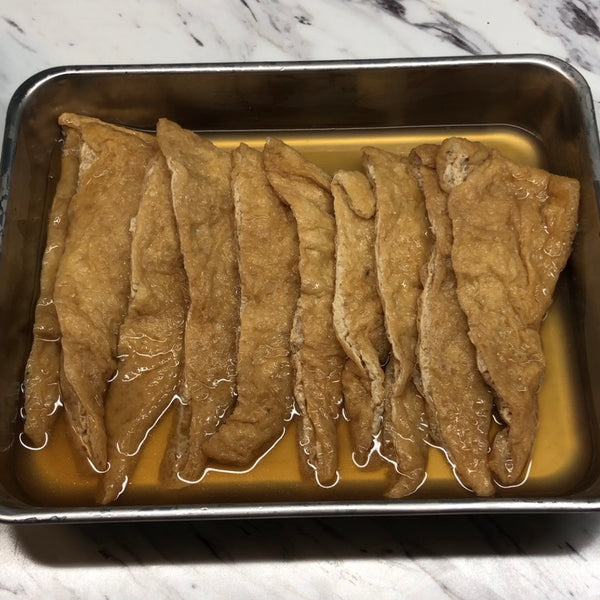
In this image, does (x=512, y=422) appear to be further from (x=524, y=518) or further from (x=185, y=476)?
(x=185, y=476)

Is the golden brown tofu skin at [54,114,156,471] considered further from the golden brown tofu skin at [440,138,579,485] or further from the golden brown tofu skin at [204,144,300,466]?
the golden brown tofu skin at [440,138,579,485]

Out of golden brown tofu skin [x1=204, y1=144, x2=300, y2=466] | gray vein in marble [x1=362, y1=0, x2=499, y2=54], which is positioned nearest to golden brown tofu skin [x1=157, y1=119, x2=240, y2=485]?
golden brown tofu skin [x1=204, y1=144, x2=300, y2=466]

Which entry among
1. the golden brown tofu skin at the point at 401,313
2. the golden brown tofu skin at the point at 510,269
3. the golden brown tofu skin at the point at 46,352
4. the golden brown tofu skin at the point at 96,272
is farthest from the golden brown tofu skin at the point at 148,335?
the golden brown tofu skin at the point at 510,269

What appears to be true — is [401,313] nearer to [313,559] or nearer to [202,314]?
[202,314]

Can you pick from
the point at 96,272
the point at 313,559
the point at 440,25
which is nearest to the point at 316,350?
the point at 313,559

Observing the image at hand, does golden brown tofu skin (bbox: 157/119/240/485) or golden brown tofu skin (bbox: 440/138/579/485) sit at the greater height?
golden brown tofu skin (bbox: 440/138/579/485)

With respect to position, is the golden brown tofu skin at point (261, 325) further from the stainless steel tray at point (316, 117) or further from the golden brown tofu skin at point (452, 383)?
the golden brown tofu skin at point (452, 383)

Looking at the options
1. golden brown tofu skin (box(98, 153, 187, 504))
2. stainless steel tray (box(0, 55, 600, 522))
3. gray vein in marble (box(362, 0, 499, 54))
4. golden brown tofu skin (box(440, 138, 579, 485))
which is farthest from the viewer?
gray vein in marble (box(362, 0, 499, 54))

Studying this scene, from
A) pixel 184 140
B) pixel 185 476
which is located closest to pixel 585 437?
pixel 185 476
